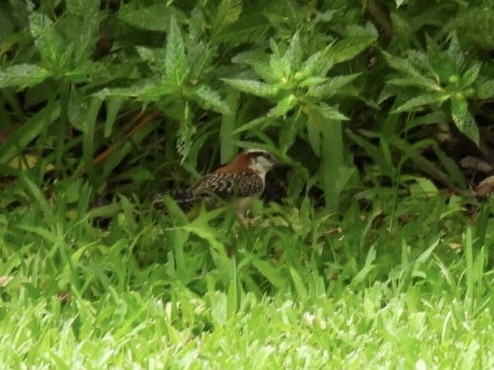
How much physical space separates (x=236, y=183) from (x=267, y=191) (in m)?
0.70

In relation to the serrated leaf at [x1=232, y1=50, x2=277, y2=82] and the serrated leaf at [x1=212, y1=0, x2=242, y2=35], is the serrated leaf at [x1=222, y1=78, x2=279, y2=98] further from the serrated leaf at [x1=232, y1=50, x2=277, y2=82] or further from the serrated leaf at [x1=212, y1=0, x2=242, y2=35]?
the serrated leaf at [x1=212, y1=0, x2=242, y2=35]

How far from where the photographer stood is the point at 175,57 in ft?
17.8

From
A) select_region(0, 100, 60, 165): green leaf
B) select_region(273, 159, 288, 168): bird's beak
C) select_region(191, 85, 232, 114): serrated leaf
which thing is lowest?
select_region(273, 159, 288, 168): bird's beak

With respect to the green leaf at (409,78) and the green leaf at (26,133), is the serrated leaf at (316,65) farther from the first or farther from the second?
the green leaf at (26,133)

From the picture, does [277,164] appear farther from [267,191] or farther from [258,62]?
[258,62]

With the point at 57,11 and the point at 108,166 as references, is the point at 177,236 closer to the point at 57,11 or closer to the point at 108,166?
the point at 108,166

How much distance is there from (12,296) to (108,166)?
6.85 feet

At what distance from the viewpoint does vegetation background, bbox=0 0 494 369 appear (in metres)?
4.36

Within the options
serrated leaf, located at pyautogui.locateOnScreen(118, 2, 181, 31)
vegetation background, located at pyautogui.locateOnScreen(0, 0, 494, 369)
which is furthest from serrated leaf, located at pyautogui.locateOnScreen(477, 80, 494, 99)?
serrated leaf, located at pyautogui.locateOnScreen(118, 2, 181, 31)

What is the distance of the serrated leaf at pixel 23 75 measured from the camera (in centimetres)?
575

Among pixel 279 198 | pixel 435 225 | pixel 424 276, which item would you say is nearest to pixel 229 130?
pixel 279 198

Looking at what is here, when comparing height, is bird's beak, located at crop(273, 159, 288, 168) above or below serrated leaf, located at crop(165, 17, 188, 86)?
below

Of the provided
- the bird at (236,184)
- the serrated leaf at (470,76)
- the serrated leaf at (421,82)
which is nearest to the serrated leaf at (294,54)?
the serrated leaf at (421,82)

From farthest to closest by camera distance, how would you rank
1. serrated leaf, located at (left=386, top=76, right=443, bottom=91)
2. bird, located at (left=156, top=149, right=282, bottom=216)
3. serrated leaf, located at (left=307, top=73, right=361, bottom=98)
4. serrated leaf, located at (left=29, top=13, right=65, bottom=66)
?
bird, located at (left=156, top=149, right=282, bottom=216) → serrated leaf, located at (left=386, top=76, right=443, bottom=91) → serrated leaf, located at (left=29, top=13, right=65, bottom=66) → serrated leaf, located at (left=307, top=73, right=361, bottom=98)
